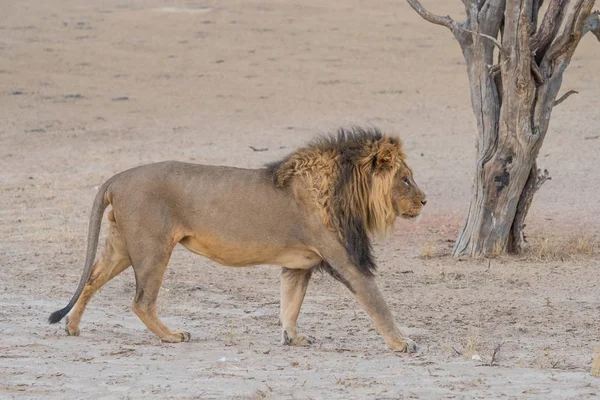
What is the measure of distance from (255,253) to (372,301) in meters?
0.80

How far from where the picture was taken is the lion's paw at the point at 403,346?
6.56 meters

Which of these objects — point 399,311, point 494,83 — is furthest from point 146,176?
point 494,83

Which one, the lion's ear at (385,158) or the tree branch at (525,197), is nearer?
the lion's ear at (385,158)

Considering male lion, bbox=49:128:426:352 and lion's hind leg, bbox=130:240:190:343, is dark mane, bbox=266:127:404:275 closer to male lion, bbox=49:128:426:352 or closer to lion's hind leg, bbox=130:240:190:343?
male lion, bbox=49:128:426:352

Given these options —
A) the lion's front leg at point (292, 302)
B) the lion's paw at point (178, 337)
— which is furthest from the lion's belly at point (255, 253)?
the lion's paw at point (178, 337)

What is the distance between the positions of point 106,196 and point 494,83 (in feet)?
13.4

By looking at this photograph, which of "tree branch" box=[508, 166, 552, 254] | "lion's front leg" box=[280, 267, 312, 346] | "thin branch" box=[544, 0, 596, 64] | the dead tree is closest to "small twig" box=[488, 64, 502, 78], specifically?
the dead tree

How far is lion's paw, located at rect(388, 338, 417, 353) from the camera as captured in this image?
6559 millimetres

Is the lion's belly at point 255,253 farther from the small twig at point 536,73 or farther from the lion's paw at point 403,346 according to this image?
the small twig at point 536,73

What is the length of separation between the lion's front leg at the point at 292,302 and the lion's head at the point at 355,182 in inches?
18.9

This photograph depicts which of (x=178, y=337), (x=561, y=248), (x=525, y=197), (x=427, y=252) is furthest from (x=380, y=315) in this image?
(x=561, y=248)

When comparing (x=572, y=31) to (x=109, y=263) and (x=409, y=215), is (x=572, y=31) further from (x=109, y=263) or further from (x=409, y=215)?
(x=109, y=263)

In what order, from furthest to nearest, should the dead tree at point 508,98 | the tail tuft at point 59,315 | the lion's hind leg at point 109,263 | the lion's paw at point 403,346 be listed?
the dead tree at point 508,98 < the lion's hind leg at point 109,263 < the tail tuft at point 59,315 < the lion's paw at point 403,346

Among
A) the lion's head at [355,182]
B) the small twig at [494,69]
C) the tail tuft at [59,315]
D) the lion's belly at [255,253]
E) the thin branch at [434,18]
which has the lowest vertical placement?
the tail tuft at [59,315]
